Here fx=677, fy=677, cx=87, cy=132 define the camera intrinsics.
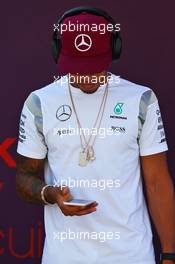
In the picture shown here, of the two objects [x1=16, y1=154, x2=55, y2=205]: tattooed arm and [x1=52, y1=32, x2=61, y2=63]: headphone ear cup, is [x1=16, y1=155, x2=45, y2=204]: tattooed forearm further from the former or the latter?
[x1=52, y1=32, x2=61, y2=63]: headphone ear cup

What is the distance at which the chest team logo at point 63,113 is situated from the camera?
2.29m

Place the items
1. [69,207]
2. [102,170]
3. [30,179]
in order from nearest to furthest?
[69,207] → [102,170] → [30,179]

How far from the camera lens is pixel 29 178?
7.62 feet

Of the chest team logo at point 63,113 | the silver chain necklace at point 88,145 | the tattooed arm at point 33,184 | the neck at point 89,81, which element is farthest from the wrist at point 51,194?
the neck at point 89,81

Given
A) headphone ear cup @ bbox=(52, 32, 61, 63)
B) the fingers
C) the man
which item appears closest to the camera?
the fingers

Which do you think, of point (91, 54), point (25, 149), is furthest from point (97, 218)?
point (91, 54)

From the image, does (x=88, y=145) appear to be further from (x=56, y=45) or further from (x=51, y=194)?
(x=56, y=45)

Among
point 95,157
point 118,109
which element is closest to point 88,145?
point 95,157

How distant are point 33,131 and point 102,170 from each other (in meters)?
0.27

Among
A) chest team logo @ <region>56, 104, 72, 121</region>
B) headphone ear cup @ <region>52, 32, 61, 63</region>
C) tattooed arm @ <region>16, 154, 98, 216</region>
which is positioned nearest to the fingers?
tattooed arm @ <region>16, 154, 98, 216</region>

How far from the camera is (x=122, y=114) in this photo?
2268 millimetres

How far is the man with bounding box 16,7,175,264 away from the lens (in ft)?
7.20

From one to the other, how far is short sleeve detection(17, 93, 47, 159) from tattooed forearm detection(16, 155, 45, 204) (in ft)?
0.10

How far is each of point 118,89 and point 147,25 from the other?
64cm
